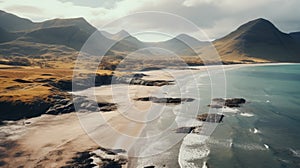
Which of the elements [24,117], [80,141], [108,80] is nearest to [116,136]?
[80,141]

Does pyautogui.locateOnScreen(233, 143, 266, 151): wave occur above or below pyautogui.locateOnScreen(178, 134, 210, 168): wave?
below

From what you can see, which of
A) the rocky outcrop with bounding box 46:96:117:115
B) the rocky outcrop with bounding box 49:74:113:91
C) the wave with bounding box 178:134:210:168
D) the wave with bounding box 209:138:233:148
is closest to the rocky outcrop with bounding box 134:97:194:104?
the rocky outcrop with bounding box 46:96:117:115

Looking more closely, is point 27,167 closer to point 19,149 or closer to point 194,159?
point 19,149

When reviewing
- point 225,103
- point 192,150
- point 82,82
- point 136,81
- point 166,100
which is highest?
point 82,82

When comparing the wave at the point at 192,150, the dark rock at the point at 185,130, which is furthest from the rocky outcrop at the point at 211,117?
the wave at the point at 192,150

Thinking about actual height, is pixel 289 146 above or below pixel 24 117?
below

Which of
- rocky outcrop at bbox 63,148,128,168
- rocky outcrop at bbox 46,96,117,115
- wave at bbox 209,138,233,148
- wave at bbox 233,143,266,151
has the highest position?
rocky outcrop at bbox 46,96,117,115

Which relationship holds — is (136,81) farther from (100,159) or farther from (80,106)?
(100,159)

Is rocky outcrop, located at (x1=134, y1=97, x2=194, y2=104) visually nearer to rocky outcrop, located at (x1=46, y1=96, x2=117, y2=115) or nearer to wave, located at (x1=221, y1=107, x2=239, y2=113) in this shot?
rocky outcrop, located at (x1=46, y1=96, x2=117, y2=115)

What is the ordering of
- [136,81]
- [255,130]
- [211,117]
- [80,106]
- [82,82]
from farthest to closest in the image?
[136,81] → [82,82] → [80,106] → [211,117] → [255,130]

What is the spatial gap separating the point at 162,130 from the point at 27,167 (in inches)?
989

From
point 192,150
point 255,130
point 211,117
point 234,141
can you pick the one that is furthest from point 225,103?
point 192,150

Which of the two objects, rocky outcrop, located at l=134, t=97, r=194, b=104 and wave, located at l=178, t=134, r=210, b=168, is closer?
wave, located at l=178, t=134, r=210, b=168

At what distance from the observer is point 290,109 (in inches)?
2931
